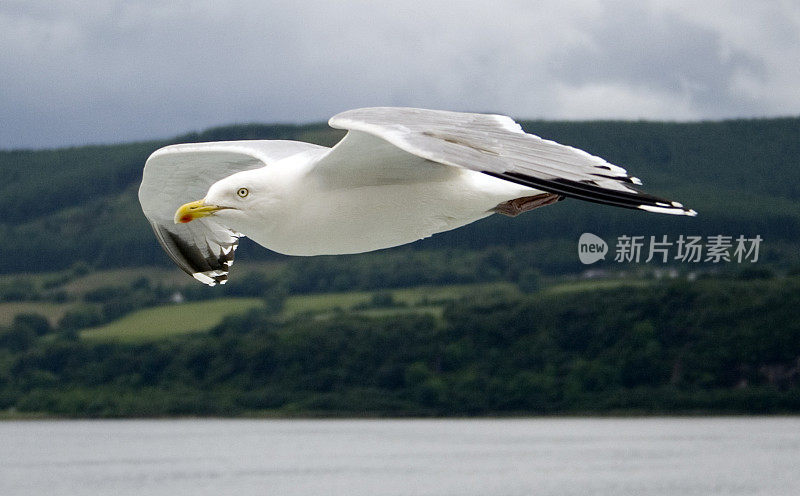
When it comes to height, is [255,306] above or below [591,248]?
below

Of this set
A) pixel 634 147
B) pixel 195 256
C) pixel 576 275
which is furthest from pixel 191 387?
pixel 195 256

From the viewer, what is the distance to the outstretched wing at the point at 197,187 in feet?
43.5

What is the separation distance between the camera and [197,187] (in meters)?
14.5

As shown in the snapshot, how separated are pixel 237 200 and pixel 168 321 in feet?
432

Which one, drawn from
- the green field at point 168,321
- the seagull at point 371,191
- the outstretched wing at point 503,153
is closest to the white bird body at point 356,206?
the seagull at point 371,191

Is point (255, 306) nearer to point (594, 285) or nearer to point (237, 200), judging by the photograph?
point (594, 285)

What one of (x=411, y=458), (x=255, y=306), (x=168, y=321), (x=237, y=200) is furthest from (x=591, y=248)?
(x=237, y=200)

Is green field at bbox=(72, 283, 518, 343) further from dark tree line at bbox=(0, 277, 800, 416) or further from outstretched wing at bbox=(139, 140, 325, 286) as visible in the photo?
outstretched wing at bbox=(139, 140, 325, 286)

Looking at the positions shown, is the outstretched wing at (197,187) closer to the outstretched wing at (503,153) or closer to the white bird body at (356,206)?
the white bird body at (356,206)

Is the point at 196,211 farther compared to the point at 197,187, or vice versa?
the point at 197,187

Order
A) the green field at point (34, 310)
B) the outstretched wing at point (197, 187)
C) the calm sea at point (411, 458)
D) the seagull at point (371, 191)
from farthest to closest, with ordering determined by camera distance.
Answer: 1. the green field at point (34, 310)
2. the calm sea at point (411, 458)
3. the outstretched wing at point (197, 187)
4. the seagull at point (371, 191)

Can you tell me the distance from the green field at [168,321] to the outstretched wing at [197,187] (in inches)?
4825

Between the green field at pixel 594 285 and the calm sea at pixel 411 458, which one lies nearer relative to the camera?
the calm sea at pixel 411 458

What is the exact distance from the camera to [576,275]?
144 m
